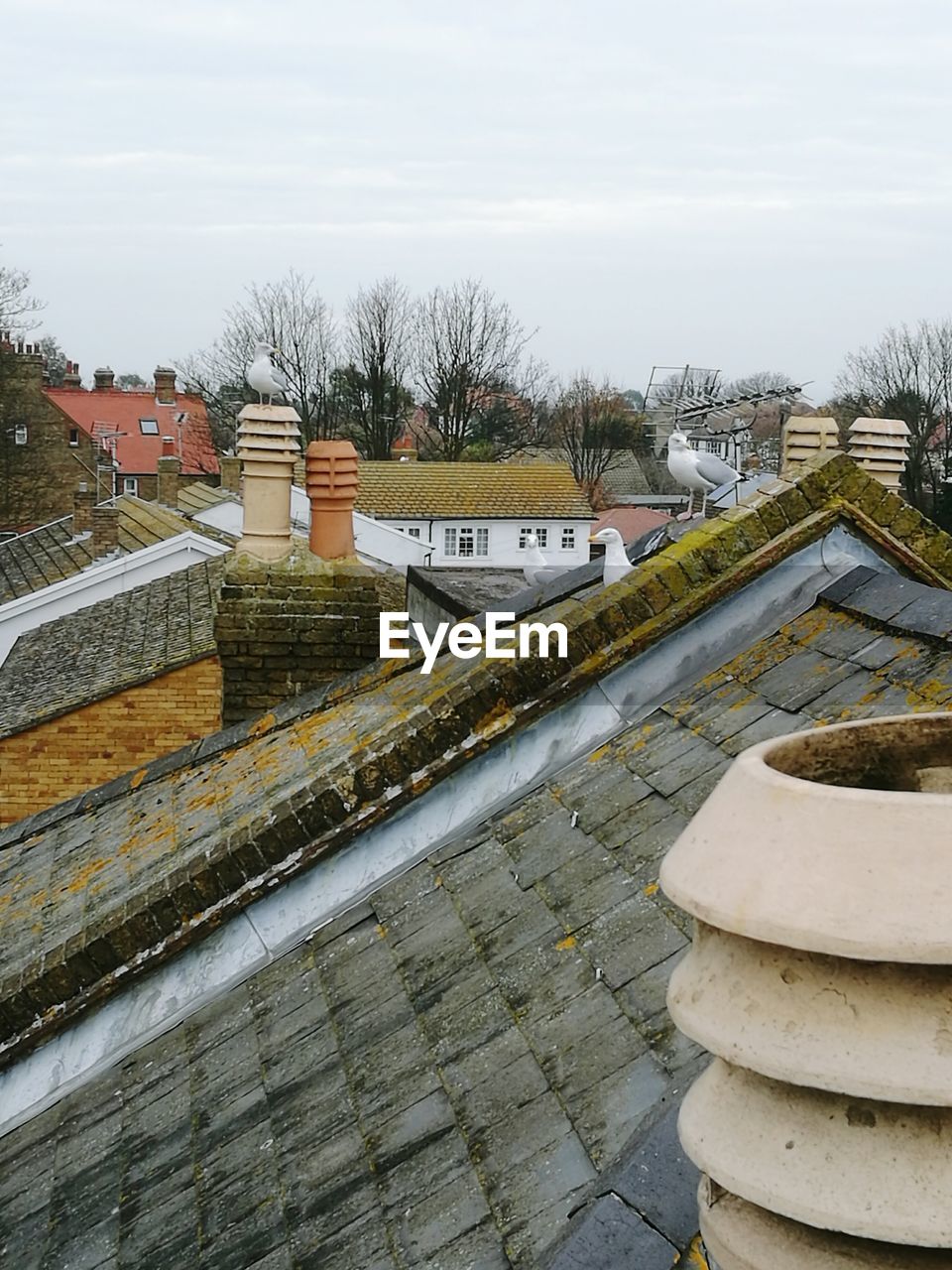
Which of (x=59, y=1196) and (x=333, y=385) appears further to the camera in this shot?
(x=333, y=385)

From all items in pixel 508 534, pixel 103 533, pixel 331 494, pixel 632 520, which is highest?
pixel 331 494

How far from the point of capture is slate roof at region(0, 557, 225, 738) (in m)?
16.8

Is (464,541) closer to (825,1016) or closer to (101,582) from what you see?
(101,582)

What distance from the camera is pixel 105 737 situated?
54.9 feet

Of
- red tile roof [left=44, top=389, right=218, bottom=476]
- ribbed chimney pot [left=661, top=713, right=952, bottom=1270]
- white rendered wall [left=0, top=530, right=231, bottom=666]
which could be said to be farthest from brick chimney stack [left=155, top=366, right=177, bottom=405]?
ribbed chimney pot [left=661, top=713, right=952, bottom=1270]

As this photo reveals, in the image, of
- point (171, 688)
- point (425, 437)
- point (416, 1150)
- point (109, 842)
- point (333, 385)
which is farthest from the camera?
point (425, 437)

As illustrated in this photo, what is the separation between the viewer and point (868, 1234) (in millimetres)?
1476

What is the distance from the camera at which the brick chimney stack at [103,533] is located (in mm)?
26781

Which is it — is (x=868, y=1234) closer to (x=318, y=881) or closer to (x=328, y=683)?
(x=318, y=881)

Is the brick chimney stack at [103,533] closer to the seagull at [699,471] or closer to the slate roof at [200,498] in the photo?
the slate roof at [200,498]

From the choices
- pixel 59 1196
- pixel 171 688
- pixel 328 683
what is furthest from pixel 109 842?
pixel 171 688

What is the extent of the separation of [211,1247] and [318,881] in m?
1.88

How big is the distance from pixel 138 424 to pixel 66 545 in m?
34.3

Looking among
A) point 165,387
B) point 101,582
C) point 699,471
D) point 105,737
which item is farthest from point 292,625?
point 165,387
